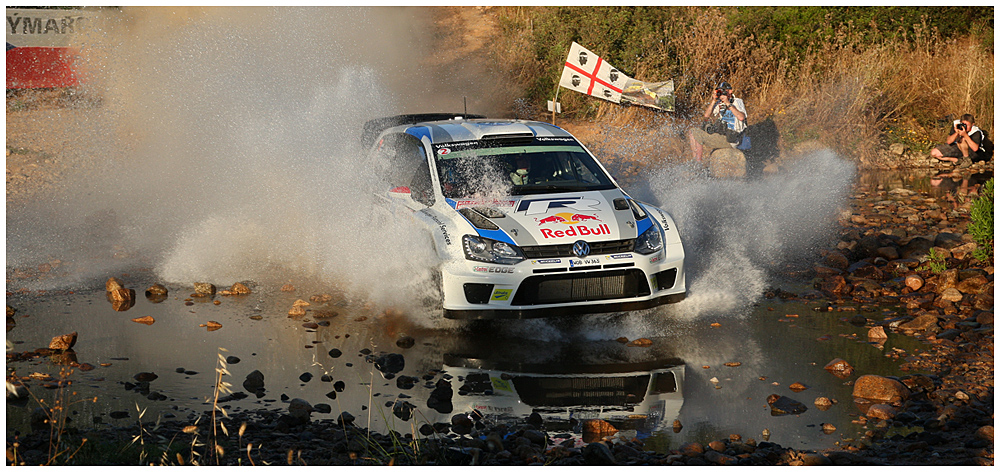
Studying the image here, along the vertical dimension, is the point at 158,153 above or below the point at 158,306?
above

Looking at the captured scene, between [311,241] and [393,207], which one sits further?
[311,241]

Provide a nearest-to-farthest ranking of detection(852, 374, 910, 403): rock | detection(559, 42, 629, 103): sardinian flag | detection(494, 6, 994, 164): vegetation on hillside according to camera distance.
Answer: detection(852, 374, 910, 403): rock → detection(559, 42, 629, 103): sardinian flag → detection(494, 6, 994, 164): vegetation on hillside

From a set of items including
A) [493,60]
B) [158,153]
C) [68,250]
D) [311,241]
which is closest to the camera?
[311,241]

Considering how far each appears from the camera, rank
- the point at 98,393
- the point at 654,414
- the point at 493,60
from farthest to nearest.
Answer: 1. the point at 493,60
2. the point at 98,393
3. the point at 654,414

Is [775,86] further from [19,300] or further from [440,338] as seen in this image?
[19,300]

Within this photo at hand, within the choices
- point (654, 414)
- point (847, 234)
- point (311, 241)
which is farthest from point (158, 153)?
point (654, 414)

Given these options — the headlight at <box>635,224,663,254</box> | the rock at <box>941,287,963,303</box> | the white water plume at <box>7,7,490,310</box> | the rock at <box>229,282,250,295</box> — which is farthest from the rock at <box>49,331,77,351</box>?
the rock at <box>941,287,963,303</box>

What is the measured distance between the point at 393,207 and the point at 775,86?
486 inches

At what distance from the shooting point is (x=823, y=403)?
5418 mm

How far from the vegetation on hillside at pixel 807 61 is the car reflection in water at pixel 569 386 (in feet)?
39.6

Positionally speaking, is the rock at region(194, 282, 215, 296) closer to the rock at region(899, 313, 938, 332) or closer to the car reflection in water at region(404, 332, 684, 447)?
the car reflection in water at region(404, 332, 684, 447)

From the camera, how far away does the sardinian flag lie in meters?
16.4

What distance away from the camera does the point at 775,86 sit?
1820cm

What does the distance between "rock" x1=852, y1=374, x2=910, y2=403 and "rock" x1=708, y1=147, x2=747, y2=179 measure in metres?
9.82
